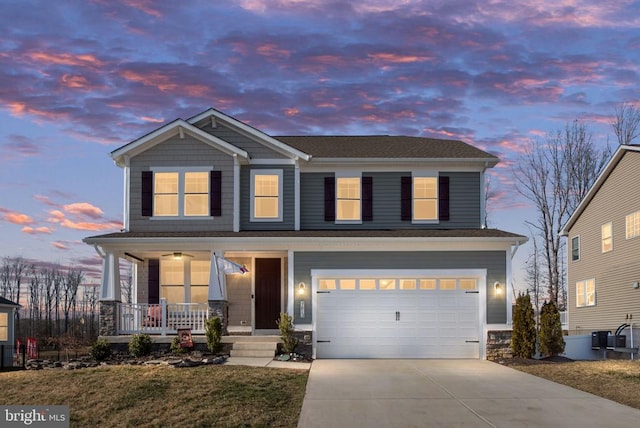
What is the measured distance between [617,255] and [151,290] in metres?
17.8

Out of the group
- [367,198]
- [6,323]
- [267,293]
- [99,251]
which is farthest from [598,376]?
[6,323]

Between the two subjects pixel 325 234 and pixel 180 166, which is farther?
pixel 180 166

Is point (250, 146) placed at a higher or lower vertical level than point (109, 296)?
higher

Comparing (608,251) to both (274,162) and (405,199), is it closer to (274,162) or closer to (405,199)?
(405,199)

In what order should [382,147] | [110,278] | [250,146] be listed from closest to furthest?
[110,278] → [250,146] → [382,147]

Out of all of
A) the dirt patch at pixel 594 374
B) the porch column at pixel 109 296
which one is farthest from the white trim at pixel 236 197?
the dirt patch at pixel 594 374

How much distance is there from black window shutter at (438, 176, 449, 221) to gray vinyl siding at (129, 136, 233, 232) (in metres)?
6.55

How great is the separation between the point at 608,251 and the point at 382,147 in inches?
449

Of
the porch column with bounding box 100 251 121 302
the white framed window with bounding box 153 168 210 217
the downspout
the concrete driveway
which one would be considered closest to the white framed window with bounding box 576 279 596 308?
the concrete driveway

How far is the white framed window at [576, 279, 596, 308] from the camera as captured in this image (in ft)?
105

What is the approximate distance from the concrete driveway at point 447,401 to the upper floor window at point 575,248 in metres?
16.9

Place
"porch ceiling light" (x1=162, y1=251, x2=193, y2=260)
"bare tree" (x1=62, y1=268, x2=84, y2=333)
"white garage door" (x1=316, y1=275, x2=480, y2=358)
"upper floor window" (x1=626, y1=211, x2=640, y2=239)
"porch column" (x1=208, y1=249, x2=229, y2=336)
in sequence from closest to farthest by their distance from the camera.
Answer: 1. "porch column" (x1=208, y1=249, x2=229, y2=336)
2. "white garage door" (x1=316, y1=275, x2=480, y2=358)
3. "porch ceiling light" (x1=162, y1=251, x2=193, y2=260)
4. "upper floor window" (x1=626, y1=211, x2=640, y2=239)
5. "bare tree" (x1=62, y1=268, x2=84, y2=333)

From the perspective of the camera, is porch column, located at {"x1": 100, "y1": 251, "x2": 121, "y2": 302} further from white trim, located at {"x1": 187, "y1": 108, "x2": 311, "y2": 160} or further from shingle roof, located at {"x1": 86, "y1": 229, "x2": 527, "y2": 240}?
white trim, located at {"x1": 187, "y1": 108, "x2": 311, "y2": 160}

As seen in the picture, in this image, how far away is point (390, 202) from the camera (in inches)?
928
